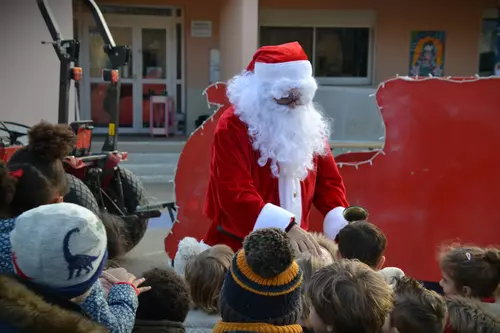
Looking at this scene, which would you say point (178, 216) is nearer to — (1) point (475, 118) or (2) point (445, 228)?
(2) point (445, 228)

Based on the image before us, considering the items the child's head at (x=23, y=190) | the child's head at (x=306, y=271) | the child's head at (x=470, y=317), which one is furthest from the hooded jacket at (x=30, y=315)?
the child's head at (x=470, y=317)

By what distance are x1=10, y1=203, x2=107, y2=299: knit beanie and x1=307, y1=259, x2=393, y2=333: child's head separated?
2.33 feet

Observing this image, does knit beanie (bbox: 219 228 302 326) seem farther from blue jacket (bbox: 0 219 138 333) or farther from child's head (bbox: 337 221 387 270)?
child's head (bbox: 337 221 387 270)

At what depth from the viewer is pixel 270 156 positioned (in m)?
3.18

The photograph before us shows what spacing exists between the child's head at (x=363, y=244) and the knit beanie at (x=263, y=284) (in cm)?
78

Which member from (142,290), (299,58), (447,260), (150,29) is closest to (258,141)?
(299,58)

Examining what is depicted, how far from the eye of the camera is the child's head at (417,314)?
6.48 ft

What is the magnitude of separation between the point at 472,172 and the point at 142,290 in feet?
9.65

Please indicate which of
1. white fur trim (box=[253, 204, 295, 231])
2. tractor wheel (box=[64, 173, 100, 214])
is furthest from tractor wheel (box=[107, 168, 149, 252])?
white fur trim (box=[253, 204, 295, 231])

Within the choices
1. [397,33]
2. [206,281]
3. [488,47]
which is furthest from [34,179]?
[488,47]

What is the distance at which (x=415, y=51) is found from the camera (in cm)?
1227

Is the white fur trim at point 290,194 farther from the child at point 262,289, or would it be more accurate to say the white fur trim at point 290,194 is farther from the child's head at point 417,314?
the child at point 262,289

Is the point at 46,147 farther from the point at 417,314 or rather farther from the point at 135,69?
the point at 135,69

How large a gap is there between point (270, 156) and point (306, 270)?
104 cm
